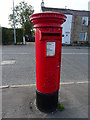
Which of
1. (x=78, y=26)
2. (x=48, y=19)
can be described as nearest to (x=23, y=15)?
(x=78, y=26)

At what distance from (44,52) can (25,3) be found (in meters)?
30.5

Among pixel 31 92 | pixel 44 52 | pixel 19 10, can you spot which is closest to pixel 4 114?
pixel 31 92

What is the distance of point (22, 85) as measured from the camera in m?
3.37

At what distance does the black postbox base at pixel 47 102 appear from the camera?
2.14 metres

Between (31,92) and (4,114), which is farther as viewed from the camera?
(31,92)

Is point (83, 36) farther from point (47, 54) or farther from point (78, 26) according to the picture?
point (47, 54)

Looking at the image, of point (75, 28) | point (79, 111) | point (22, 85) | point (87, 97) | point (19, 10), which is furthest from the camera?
point (19, 10)

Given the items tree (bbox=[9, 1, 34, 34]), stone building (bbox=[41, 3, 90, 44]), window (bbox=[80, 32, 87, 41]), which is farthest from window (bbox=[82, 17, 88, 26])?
tree (bbox=[9, 1, 34, 34])

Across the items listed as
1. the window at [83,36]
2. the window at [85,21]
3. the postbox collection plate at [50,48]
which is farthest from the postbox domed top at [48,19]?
the window at [85,21]

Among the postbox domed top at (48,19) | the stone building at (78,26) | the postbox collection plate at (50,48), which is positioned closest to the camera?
the postbox domed top at (48,19)

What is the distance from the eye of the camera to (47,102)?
2160 millimetres

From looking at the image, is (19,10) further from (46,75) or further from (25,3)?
(46,75)

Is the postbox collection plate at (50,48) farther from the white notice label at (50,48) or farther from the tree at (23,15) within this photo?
the tree at (23,15)

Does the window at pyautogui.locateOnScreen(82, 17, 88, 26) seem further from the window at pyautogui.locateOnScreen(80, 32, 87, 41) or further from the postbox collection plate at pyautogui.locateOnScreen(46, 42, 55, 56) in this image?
the postbox collection plate at pyautogui.locateOnScreen(46, 42, 55, 56)
